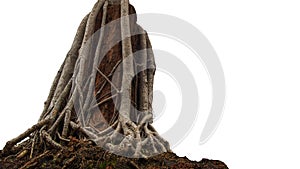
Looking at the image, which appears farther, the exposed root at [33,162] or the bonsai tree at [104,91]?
the bonsai tree at [104,91]

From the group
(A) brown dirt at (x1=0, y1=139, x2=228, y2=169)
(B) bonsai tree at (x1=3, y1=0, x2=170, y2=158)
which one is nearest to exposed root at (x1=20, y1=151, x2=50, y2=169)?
(A) brown dirt at (x1=0, y1=139, x2=228, y2=169)

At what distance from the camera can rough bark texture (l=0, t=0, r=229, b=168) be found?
6008 mm

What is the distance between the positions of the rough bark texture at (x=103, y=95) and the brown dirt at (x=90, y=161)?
60 mm

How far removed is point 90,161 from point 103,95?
183 cm

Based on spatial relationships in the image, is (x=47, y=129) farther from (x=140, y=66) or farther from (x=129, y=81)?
(x=140, y=66)

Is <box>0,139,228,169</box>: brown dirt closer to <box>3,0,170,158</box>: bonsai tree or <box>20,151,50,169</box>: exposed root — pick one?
<box>20,151,50,169</box>: exposed root

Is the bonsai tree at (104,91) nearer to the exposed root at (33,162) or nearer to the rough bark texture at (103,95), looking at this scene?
the rough bark texture at (103,95)

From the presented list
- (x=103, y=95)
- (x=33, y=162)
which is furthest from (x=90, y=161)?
(x=103, y=95)

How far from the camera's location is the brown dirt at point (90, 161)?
5.09m

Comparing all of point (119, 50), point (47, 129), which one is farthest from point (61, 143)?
point (119, 50)

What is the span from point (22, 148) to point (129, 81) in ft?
6.46

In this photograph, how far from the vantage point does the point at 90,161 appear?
5.09m

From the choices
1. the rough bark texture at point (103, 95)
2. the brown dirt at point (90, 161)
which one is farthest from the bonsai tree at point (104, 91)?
the brown dirt at point (90, 161)

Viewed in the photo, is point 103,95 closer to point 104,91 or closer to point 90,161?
point 104,91
